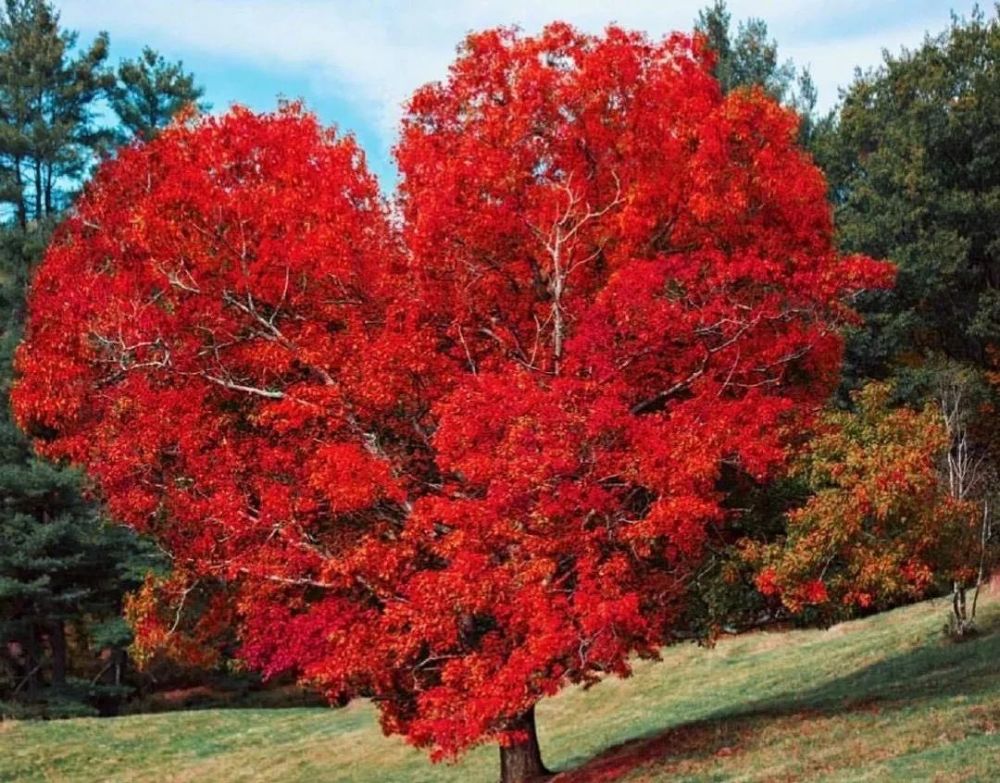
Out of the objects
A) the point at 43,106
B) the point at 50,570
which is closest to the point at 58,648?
the point at 50,570

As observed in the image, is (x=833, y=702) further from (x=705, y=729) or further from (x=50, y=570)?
(x=50, y=570)

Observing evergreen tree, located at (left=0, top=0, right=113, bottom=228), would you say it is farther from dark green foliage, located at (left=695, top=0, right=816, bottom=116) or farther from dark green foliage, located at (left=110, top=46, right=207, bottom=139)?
dark green foliage, located at (left=695, top=0, right=816, bottom=116)

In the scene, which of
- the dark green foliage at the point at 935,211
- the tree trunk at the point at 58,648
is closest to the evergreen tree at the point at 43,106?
the tree trunk at the point at 58,648

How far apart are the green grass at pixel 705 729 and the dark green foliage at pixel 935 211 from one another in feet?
46.1

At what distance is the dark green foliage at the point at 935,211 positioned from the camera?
148ft

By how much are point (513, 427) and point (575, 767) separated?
8.39 m

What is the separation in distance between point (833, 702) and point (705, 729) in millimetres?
2838

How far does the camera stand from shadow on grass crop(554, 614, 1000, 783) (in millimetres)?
20234

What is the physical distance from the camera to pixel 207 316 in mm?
19906

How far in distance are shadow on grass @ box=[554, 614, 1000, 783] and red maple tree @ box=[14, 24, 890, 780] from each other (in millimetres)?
2042

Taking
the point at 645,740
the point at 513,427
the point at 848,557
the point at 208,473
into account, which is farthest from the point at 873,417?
the point at 208,473

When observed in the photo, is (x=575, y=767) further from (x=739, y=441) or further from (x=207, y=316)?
(x=207, y=316)

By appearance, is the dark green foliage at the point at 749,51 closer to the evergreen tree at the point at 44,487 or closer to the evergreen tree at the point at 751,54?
the evergreen tree at the point at 751,54

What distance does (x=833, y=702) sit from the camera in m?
23.1
